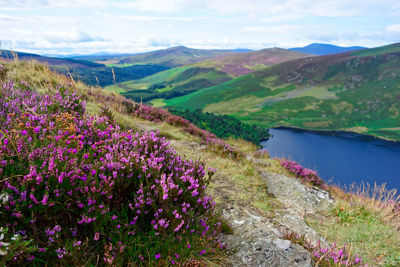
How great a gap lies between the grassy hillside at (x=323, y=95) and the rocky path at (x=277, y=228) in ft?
327

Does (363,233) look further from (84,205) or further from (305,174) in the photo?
(84,205)

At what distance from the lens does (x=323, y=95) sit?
135125 millimetres

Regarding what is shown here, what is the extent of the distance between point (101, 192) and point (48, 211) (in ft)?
1.60

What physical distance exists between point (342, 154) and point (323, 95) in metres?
77.0

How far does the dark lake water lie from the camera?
53.4 meters

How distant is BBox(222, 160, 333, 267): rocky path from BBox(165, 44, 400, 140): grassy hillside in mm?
99773

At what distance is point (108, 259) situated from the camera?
2.07 metres

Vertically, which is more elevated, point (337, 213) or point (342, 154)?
point (337, 213)

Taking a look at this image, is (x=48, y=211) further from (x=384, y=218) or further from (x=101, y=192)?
(x=384, y=218)

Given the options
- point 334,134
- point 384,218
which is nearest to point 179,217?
point 384,218

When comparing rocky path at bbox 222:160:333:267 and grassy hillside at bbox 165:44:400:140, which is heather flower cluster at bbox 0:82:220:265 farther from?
grassy hillside at bbox 165:44:400:140

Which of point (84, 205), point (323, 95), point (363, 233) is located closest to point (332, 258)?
point (363, 233)

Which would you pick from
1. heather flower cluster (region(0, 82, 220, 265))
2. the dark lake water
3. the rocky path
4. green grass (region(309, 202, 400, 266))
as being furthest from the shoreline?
heather flower cluster (region(0, 82, 220, 265))

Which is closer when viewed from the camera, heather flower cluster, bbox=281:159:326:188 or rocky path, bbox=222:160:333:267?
rocky path, bbox=222:160:333:267
